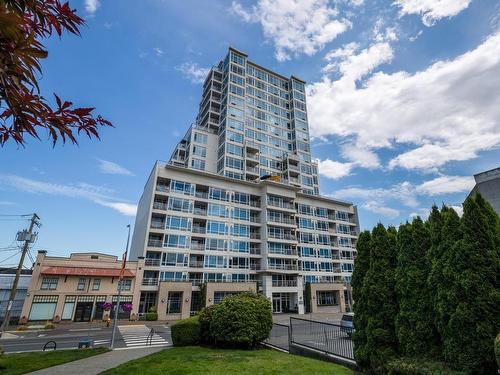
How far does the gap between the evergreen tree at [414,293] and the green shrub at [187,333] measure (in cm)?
1114

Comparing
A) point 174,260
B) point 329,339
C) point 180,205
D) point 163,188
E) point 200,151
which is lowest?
point 329,339

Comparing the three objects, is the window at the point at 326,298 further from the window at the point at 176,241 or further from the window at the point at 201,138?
the window at the point at 201,138

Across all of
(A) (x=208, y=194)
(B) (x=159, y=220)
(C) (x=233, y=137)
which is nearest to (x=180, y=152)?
(C) (x=233, y=137)

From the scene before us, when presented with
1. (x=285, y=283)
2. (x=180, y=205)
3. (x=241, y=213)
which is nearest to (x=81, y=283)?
(x=180, y=205)

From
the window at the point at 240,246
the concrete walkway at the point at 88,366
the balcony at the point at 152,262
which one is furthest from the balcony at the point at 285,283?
the concrete walkway at the point at 88,366

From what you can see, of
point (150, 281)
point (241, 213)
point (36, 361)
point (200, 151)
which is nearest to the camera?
point (36, 361)

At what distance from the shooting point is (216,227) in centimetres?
4375

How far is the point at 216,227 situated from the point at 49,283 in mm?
22357

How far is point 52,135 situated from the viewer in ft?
9.18

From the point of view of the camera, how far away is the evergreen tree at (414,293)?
771 cm

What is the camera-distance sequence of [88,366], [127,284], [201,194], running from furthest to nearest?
[201,194] < [127,284] < [88,366]

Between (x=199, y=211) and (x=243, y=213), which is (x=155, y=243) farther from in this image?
(x=243, y=213)

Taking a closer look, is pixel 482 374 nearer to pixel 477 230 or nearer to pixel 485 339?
pixel 485 339

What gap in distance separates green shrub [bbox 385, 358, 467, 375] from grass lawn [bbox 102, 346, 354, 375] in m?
1.46
